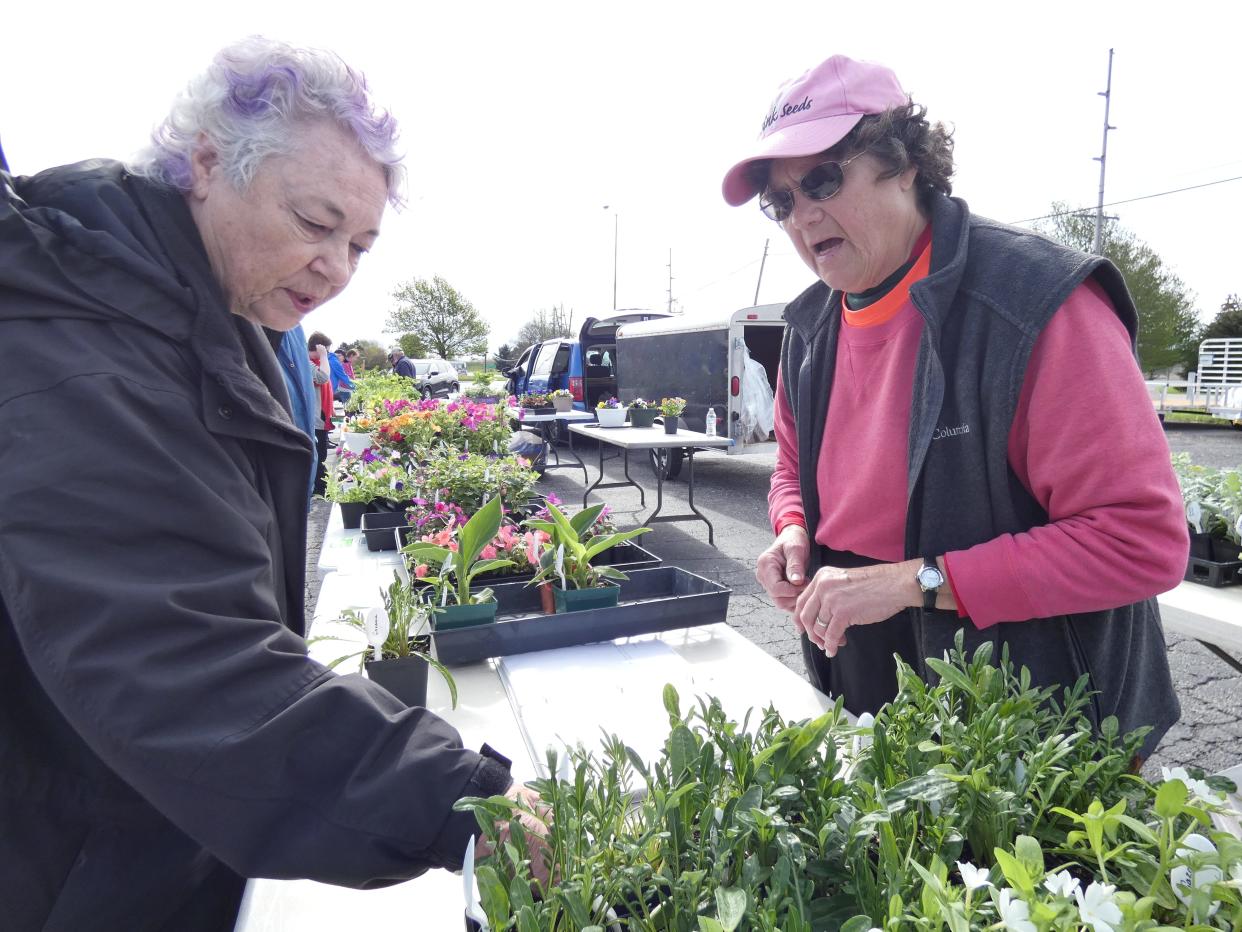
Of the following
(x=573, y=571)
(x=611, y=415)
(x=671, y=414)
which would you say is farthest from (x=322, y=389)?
(x=573, y=571)

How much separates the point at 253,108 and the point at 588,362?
38.5ft

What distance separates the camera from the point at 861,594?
131 centimetres

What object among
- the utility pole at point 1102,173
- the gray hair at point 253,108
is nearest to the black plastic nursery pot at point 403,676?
the gray hair at point 253,108

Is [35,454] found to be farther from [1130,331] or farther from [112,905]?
[1130,331]

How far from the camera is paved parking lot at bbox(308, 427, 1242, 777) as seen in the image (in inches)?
121

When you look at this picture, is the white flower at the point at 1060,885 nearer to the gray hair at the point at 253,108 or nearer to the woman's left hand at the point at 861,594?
the woman's left hand at the point at 861,594

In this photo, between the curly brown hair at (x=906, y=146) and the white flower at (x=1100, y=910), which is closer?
the white flower at (x=1100, y=910)

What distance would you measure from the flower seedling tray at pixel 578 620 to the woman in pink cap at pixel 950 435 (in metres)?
0.22

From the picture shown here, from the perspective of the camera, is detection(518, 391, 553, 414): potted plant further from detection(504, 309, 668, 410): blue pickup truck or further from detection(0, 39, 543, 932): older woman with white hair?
detection(0, 39, 543, 932): older woman with white hair

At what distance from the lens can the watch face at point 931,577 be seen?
1.27 metres

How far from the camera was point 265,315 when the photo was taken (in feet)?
3.86

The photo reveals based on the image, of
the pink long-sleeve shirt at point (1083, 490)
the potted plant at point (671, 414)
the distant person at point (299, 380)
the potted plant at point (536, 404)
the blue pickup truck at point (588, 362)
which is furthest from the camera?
the blue pickup truck at point (588, 362)

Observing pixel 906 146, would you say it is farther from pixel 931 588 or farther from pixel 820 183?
pixel 931 588

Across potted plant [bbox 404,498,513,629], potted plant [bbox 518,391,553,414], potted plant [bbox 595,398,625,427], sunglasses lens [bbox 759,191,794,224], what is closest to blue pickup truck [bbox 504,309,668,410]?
potted plant [bbox 518,391,553,414]
